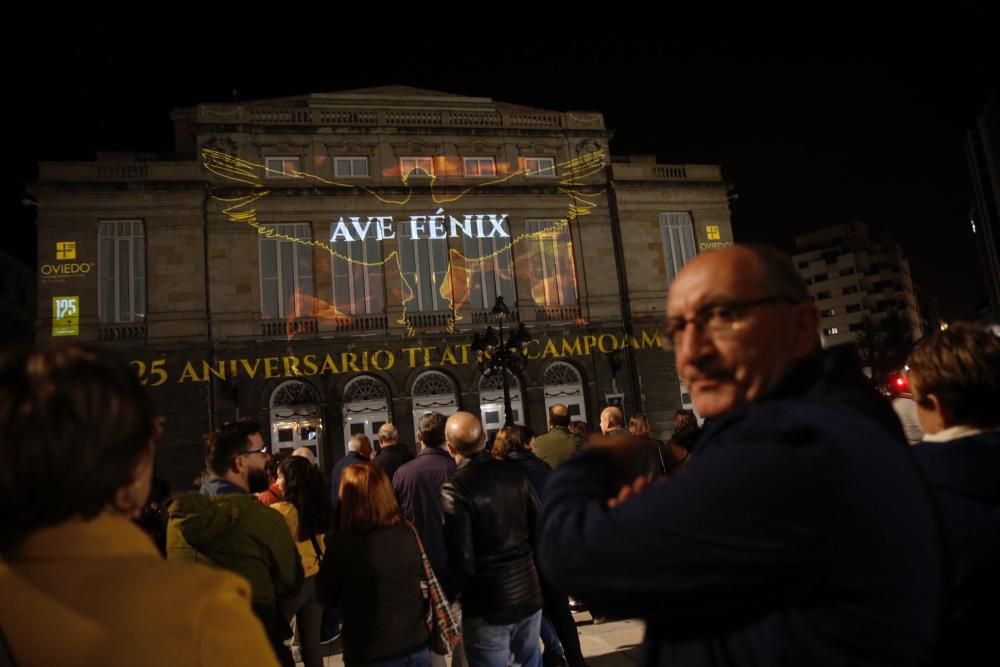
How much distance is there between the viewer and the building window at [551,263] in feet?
73.7

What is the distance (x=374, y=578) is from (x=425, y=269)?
18.7m

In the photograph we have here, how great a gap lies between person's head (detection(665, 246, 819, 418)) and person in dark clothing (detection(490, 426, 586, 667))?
305 cm

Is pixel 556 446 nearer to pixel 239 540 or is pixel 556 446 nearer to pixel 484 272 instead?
pixel 239 540

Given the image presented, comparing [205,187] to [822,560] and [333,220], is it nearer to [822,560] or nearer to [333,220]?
[333,220]

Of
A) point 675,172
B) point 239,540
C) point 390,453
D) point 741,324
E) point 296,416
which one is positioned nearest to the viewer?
point 741,324

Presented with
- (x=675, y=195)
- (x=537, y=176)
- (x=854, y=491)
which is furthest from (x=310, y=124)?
(x=854, y=491)

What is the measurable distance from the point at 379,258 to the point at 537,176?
22.3 feet

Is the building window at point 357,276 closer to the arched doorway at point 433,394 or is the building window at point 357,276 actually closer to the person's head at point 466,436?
the arched doorway at point 433,394

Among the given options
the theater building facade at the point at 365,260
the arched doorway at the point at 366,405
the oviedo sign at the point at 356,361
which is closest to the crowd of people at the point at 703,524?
the oviedo sign at the point at 356,361

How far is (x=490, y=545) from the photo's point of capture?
4.03 m

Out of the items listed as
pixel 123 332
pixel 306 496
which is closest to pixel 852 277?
pixel 123 332

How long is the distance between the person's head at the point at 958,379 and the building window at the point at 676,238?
21.9 metres

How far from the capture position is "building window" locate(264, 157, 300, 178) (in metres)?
21.2

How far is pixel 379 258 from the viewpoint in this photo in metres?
21.4
